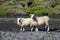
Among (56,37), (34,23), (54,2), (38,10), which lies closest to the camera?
(56,37)

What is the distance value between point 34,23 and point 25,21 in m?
0.81

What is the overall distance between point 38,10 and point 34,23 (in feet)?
102

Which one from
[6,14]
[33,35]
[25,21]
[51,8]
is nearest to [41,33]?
[33,35]

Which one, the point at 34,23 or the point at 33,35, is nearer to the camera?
the point at 33,35

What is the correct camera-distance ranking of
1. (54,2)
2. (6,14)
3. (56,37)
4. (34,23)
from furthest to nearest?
1. (54,2)
2. (6,14)
3. (34,23)
4. (56,37)

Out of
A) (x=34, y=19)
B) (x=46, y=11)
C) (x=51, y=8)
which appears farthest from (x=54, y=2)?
(x=34, y=19)

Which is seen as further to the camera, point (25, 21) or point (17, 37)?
point (25, 21)

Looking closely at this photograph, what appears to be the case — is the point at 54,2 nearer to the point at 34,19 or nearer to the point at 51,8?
the point at 51,8

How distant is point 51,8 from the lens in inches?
2201

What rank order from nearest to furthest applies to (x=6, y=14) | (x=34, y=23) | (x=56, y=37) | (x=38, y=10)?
(x=56, y=37) → (x=34, y=23) → (x=6, y=14) → (x=38, y=10)

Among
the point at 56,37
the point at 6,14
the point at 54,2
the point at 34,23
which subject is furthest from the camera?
the point at 54,2

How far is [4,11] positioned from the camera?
52938 mm

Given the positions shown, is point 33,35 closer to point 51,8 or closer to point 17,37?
point 17,37

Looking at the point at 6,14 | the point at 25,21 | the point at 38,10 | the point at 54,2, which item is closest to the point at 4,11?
the point at 6,14
